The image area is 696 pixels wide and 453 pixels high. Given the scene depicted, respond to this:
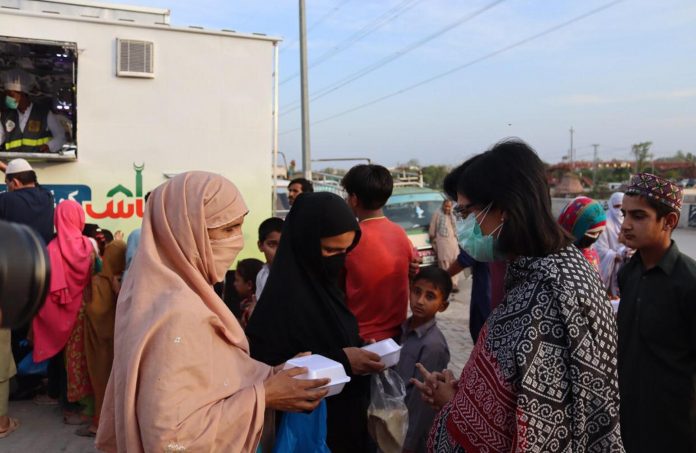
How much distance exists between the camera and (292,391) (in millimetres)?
1790

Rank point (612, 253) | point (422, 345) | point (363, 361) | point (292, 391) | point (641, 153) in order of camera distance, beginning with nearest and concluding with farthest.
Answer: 1. point (292, 391)
2. point (363, 361)
3. point (422, 345)
4. point (612, 253)
5. point (641, 153)

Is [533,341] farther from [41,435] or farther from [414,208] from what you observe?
[414,208]

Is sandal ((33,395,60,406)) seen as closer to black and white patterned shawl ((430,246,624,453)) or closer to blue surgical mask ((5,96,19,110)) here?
blue surgical mask ((5,96,19,110))

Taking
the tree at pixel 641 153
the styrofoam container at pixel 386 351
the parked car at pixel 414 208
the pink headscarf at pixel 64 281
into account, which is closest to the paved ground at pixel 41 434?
the pink headscarf at pixel 64 281

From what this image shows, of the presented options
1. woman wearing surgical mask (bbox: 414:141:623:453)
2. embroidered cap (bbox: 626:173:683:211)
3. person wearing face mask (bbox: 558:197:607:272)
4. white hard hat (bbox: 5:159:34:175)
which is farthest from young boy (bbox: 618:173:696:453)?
white hard hat (bbox: 5:159:34:175)

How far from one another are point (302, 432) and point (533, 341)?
2.92 feet

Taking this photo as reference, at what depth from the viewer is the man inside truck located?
6555 mm

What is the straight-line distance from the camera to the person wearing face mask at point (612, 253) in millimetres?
5238

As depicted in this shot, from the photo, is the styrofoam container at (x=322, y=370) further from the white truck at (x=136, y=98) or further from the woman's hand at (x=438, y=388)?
the white truck at (x=136, y=98)

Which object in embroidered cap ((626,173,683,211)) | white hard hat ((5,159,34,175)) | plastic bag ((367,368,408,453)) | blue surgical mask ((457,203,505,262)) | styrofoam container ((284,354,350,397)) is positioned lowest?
plastic bag ((367,368,408,453))

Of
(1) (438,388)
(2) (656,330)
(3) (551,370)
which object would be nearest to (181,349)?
(1) (438,388)

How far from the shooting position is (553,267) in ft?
5.24

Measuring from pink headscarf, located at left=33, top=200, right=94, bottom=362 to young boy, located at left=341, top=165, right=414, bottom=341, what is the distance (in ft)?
8.05

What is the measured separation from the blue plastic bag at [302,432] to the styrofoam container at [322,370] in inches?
6.1
